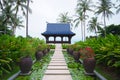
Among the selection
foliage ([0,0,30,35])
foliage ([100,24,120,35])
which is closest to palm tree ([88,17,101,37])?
foliage ([100,24,120,35])

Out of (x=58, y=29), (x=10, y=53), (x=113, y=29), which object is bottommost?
(x=10, y=53)

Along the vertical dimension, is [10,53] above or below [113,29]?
below

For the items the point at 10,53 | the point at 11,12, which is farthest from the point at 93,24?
the point at 10,53

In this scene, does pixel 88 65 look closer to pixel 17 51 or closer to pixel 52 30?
pixel 17 51

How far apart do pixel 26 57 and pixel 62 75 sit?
2.08 m

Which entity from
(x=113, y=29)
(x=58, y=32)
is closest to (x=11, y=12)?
(x=58, y=32)

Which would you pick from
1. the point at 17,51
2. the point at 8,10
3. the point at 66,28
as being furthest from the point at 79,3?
the point at 17,51

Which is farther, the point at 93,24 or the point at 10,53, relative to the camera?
the point at 93,24

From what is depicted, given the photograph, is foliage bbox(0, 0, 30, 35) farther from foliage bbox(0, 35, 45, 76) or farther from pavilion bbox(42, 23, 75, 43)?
foliage bbox(0, 35, 45, 76)

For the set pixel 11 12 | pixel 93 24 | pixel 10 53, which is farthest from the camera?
pixel 93 24

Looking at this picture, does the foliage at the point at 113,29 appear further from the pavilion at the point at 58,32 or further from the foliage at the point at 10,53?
the foliage at the point at 10,53

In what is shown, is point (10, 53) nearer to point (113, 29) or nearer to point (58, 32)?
point (58, 32)

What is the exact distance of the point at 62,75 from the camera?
11484mm

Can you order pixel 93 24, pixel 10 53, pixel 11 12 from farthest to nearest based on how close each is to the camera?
pixel 93 24 → pixel 11 12 → pixel 10 53
